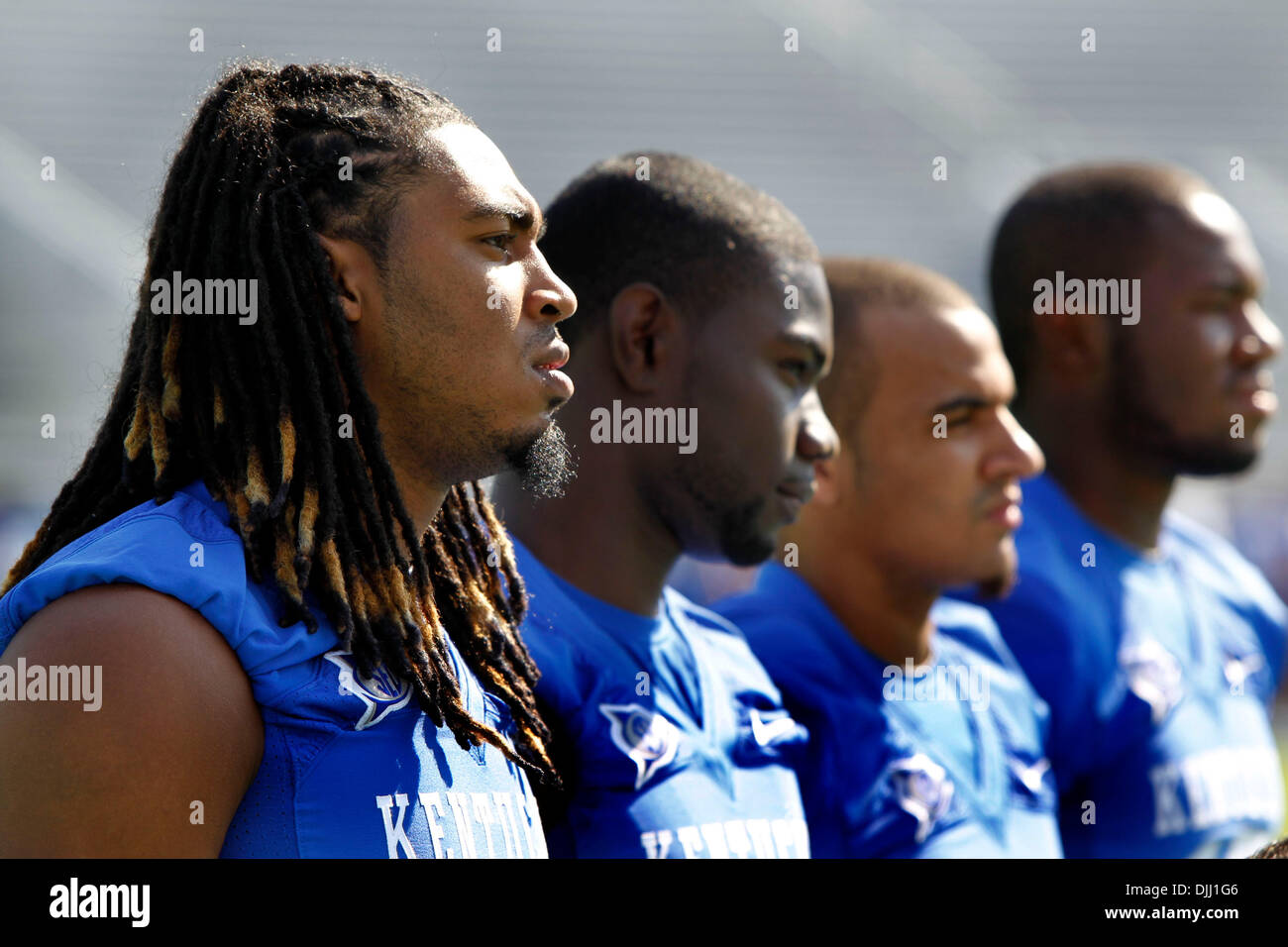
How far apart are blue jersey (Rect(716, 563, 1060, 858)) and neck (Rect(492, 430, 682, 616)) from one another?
1.77ft

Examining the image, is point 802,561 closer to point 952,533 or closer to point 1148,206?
point 952,533

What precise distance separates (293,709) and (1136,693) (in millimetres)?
2622

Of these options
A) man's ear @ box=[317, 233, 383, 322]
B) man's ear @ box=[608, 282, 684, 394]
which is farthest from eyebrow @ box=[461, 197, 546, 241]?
man's ear @ box=[608, 282, 684, 394]

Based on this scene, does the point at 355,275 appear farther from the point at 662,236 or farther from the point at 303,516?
the point at 662,236

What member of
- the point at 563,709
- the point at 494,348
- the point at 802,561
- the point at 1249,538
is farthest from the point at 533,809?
the point at 1249,538

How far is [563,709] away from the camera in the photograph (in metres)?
2.37

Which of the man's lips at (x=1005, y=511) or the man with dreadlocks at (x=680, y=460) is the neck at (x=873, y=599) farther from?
the man with dreadlocks at (x=680, y=460)

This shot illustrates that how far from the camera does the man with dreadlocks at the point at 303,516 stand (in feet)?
5.09

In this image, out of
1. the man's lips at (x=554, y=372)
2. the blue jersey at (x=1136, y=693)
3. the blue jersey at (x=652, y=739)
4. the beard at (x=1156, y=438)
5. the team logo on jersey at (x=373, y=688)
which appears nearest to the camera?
the team logo on jersey at (x=373, y=688)

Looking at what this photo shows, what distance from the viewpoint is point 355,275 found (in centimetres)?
188

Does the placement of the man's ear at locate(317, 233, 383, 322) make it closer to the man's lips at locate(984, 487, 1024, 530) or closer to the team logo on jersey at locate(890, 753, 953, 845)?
the team logo on jersey at locate(890, 753, 953, 845)

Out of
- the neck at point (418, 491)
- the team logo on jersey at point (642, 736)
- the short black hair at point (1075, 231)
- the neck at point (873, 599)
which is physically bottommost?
the team logo on jersey at point (642, 736)

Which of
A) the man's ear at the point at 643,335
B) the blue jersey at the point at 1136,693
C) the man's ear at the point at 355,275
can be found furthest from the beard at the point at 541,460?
the blue jersey at the point at 1136,693

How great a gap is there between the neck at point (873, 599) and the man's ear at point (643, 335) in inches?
31.9
